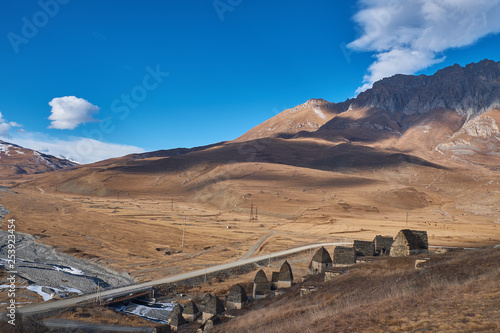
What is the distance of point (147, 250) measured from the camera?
6562 cm

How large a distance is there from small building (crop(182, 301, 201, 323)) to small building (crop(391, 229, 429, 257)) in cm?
2017

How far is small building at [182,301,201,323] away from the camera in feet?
109

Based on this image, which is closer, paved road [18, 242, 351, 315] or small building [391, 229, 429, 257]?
small building [391, 229, 429, 257]

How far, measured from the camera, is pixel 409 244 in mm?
30656

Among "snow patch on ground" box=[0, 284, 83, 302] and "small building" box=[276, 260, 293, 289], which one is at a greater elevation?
"small building" box=[276, 260, 293, 289]

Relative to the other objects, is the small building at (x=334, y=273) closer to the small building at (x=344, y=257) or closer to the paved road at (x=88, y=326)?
the small building at (x=344, y=257)

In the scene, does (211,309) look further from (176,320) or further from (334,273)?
(334,273)

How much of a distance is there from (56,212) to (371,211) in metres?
106

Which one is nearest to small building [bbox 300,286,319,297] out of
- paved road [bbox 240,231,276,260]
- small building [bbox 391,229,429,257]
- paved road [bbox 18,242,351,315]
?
small building [bbox 391,229,429,257]

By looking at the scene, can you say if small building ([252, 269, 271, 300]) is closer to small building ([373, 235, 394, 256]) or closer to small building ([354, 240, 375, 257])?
small building ([354, 240, 375, 257])

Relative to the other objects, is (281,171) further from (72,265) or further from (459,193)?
(72,265)

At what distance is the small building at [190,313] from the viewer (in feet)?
109

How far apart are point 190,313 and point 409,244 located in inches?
872

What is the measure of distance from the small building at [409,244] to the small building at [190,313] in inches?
794
